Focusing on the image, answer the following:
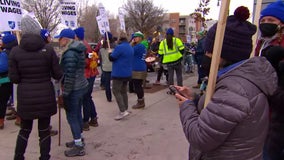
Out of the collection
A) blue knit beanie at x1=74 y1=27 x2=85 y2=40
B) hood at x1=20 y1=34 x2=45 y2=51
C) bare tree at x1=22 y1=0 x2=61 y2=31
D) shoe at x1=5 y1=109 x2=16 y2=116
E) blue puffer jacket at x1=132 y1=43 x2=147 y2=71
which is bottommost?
shoe at x1=5 y1=109 x2=16 y2=116

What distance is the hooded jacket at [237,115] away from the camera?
1.55 metres

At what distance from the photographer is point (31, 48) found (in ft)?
11.8

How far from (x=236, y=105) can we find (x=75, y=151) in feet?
10.8

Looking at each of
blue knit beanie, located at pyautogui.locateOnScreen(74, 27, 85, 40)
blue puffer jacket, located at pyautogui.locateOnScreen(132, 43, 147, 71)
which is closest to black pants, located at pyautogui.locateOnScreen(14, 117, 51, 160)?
blue knit beanie, located at pyautogui.locateOnScreen(74, 27, 85, 40)

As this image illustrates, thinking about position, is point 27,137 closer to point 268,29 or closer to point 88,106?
point 88,106

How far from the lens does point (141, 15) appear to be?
2084 inches

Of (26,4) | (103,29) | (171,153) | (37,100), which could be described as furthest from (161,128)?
(26,4)

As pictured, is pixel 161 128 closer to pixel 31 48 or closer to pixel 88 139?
pixel 88 139

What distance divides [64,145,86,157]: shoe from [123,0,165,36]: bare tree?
161 feet

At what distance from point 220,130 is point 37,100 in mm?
2666

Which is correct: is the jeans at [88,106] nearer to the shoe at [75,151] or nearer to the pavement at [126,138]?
the pavement at [126,138]

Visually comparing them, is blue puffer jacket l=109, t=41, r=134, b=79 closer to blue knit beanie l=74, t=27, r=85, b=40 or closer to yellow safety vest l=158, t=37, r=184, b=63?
blue knit beanie l=74, t=27, r=85, b=40

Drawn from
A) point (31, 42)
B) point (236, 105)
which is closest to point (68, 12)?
point (31, 42)

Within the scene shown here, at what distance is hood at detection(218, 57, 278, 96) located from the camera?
5.25 feet
